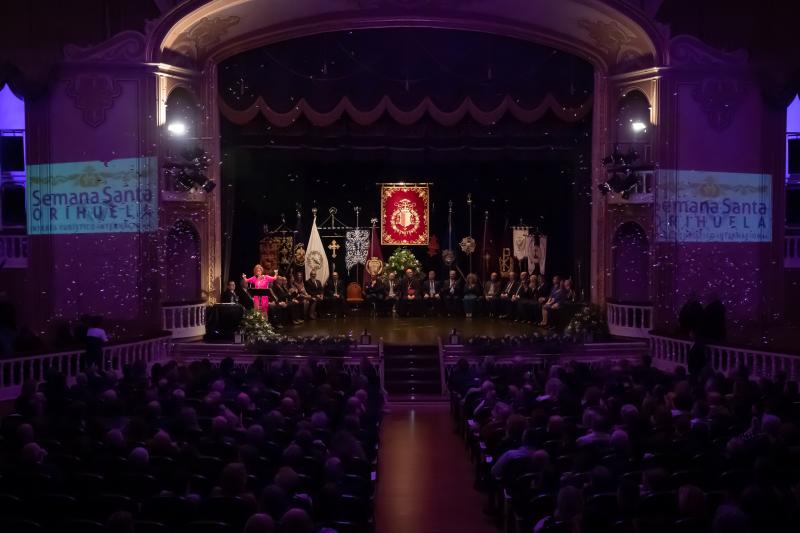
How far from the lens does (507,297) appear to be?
21703mm

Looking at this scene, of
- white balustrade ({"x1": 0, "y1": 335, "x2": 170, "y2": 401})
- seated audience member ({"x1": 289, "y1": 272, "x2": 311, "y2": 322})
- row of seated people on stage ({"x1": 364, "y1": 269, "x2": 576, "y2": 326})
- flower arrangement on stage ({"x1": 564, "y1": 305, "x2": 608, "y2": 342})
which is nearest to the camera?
white balustrade ({"x1": 0, "y1": 335, "x2": 170, "y2": 401})

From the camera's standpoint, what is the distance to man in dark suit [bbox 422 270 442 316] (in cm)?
2225

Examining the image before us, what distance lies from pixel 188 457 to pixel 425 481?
362 cm

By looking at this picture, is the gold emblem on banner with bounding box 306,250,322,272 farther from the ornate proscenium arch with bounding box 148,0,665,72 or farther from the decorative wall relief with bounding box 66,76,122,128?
the decorative wall relief with bounding box 66,76,122,128

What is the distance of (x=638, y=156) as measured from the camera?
18047 millimetres

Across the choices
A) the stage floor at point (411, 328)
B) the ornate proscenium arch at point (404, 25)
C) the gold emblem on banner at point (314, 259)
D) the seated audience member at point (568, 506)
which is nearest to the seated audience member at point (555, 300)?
the stage floor at point (411, 328)

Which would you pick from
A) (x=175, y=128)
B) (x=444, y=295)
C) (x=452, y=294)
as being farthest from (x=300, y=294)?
(x=175, y=128)

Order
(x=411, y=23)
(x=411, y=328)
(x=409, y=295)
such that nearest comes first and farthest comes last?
1. (x=411, y=23)
2. (x=411, y=328)
3. (x=409, y=295)

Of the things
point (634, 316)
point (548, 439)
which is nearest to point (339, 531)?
point (548, 439)

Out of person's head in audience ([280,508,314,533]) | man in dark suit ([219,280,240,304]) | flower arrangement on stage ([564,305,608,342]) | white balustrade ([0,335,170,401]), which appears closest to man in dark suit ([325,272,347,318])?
man in dark suit ([219,280,240,304])

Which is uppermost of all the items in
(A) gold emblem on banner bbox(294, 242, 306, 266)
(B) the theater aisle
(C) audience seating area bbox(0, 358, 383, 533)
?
(A) gold emblem on banner bbox(294, 242, 306, 266)

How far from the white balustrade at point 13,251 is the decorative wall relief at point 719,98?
13370 mm

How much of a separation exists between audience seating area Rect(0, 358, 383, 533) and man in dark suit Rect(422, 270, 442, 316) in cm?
1118

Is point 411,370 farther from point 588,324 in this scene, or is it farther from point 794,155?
point 794,155
